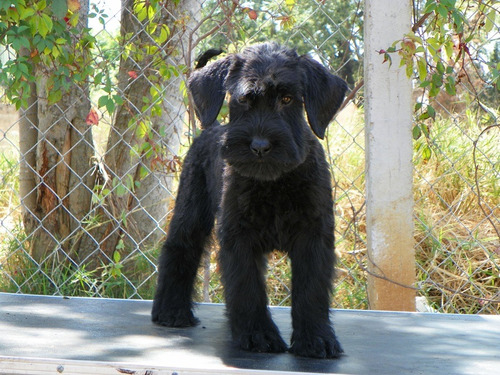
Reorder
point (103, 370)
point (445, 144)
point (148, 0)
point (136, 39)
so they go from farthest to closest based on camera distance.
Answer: point (445, 144), point (136, 39), point (148, 0), point (103, 370)

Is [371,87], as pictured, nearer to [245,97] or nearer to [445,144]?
[245,97]

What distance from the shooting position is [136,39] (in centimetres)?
373

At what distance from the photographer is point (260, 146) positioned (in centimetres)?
203

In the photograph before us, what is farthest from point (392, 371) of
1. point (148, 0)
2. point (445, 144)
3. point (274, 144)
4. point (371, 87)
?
point (445, 144)

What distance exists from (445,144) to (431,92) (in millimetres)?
1624

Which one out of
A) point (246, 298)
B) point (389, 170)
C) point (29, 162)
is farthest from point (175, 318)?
point (29, 162)

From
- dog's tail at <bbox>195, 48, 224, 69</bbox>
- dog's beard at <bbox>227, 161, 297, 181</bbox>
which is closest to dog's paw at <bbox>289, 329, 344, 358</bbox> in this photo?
dog's beard at <bbox>227, 161, 297, 181</bbox>

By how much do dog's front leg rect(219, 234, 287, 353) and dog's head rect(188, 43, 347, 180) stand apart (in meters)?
0.25

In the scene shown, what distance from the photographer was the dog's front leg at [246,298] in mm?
2139

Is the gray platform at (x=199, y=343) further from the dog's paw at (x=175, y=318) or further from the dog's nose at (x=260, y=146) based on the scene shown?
the dog's nose at (x=260, y=146)

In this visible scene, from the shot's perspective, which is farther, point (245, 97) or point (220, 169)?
point (220, 169)

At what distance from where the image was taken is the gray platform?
75.6 inches

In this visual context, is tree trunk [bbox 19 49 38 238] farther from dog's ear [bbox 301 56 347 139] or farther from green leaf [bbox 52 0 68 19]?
dog's ear [bbox 301 56 347 139]

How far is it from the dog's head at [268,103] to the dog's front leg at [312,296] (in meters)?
0.27
